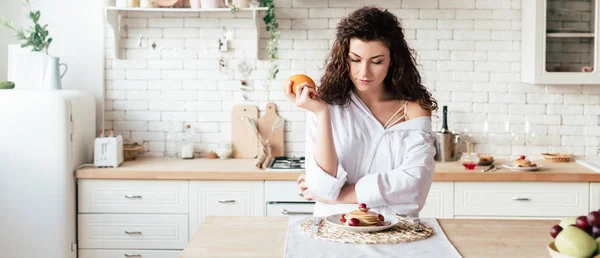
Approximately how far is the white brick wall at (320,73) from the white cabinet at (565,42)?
14.1 inches

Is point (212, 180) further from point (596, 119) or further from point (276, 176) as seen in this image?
point (596, 119)

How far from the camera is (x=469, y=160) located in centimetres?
455

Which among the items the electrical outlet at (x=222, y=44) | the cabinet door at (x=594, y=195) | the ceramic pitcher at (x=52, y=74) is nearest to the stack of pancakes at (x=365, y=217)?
the cabinet door at (x=594, y=195)

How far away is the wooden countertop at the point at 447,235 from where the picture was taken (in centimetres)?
233

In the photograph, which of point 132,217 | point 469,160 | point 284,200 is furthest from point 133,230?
point 469,160

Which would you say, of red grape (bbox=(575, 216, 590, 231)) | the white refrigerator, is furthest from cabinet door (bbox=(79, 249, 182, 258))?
red grape (bbox=(575, 216, 590, 231))

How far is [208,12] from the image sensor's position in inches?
194

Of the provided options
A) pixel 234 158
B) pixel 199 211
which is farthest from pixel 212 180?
pixel 234 158

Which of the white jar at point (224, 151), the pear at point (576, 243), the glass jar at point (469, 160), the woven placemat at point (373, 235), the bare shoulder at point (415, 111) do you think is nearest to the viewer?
the pear at point (576, 243)

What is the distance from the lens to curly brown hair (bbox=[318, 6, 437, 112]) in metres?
2.67

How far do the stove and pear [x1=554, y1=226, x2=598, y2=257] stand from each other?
2.59 m

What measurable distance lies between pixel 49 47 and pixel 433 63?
251cm

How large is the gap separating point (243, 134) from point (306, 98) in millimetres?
2443

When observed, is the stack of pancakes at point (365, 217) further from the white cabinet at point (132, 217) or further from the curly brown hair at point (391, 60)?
the white cabinet at point (132, 217)
